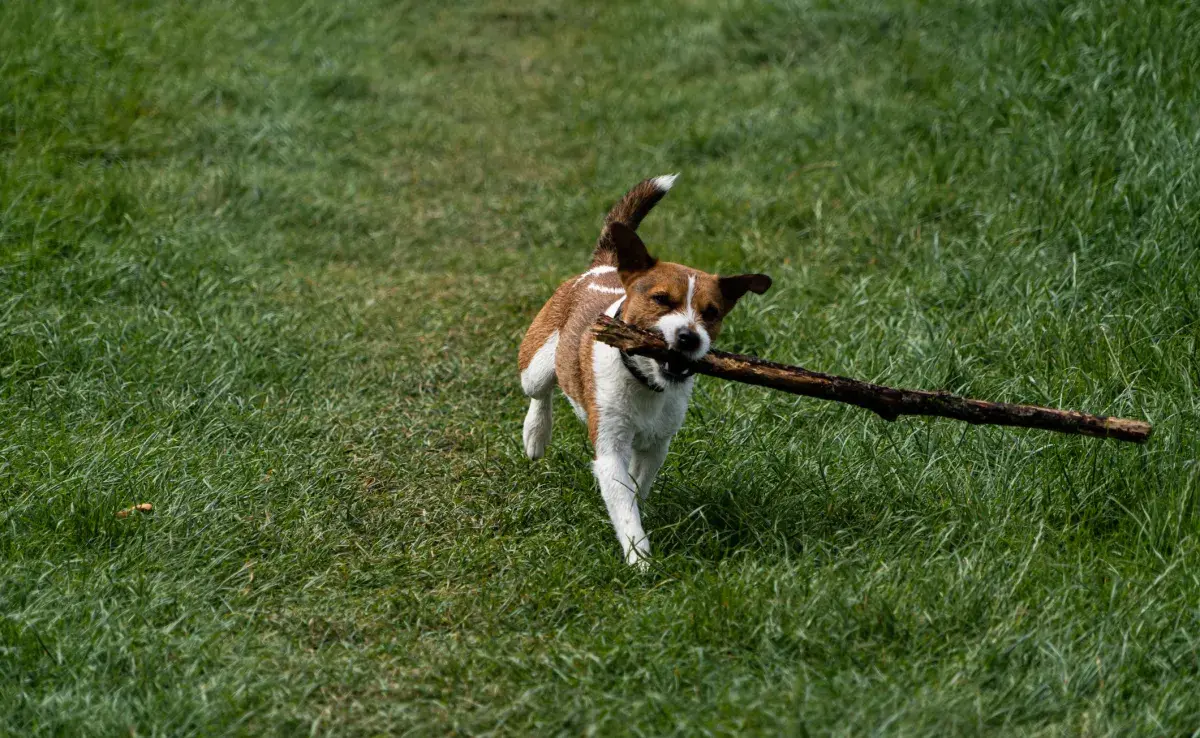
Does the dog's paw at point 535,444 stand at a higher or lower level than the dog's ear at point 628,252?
lower

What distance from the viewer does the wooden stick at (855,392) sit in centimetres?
379

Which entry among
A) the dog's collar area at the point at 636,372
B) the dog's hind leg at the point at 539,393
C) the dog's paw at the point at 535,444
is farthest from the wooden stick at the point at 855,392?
the dog's paw at the point at 535,444

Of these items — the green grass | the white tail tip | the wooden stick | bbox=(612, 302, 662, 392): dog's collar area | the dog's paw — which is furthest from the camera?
the dog's paw

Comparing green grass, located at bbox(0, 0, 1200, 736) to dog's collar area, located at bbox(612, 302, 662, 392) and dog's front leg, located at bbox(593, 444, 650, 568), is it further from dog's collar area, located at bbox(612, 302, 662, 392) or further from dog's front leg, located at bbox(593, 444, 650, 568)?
dog's collar area, located at bbox(612, 302, 662, 392)

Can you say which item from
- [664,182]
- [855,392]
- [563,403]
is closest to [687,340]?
[855,392]

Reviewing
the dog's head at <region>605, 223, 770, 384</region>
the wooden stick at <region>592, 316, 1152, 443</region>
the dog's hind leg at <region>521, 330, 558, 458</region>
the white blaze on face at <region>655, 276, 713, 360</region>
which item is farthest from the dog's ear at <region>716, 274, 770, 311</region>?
the dog's hind leg at <region>521, 330, 558, 458</region>

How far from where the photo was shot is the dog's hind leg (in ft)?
16.5

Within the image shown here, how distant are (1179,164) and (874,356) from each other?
6.23 feet

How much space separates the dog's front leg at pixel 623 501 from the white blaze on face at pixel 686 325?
55cm

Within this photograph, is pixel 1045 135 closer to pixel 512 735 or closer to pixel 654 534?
pixel 654 534

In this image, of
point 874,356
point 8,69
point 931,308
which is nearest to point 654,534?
point 874,356

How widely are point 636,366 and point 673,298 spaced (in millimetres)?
289

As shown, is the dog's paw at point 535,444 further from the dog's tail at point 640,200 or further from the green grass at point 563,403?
the dog's tail at point 640,200

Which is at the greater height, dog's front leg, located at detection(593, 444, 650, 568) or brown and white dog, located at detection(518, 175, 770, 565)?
brown and white dog, located at detection(518, 175, 770, 565)
